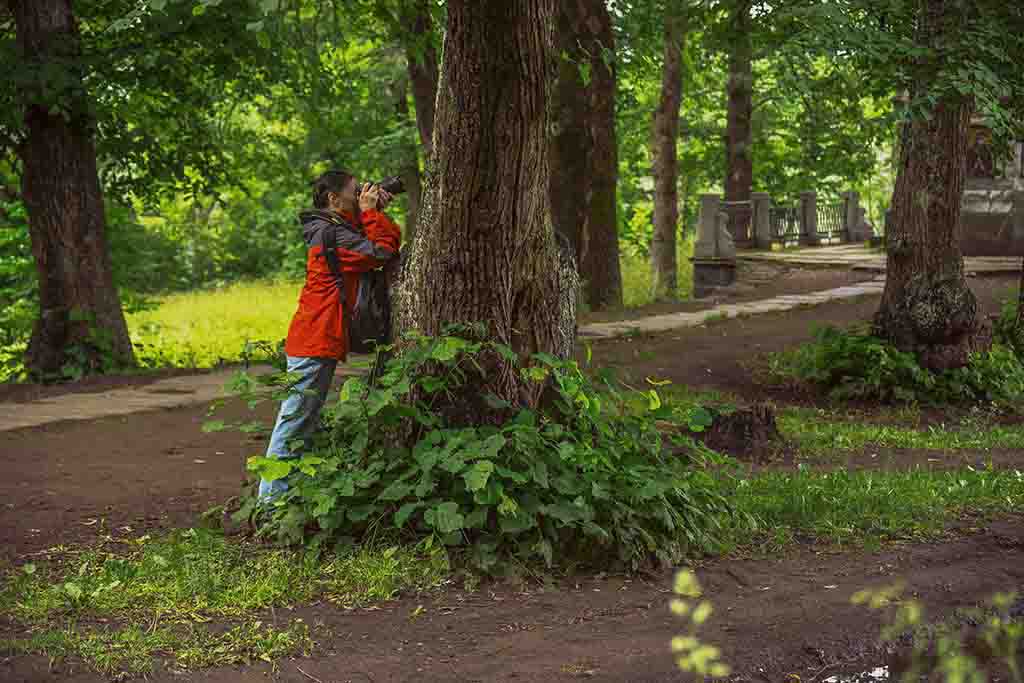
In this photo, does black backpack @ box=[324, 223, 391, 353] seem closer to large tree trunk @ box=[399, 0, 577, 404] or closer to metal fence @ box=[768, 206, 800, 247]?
large tree trunk @ box=[399, 0, 577, 404]

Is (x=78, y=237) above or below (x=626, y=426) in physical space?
above

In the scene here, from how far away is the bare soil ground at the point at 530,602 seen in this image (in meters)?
4.97

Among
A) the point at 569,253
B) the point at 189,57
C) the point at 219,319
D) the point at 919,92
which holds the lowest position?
the point at 219,319

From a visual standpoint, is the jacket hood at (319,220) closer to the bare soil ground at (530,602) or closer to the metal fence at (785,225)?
the bare soil ground at (530,602)

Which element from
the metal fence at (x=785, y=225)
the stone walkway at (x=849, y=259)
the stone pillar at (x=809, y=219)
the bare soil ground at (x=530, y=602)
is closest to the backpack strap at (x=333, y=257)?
the bare soil ground at (x=530, y=602)

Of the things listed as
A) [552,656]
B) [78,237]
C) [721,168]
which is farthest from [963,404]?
[721,168]

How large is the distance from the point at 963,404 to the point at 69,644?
949 cm

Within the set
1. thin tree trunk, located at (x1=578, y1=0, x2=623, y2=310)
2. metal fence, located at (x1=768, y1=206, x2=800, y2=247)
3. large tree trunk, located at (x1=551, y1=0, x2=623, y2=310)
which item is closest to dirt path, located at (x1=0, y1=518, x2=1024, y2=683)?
large tree trunk, located at (x1=551, y1=0, x2=623, y2=310)

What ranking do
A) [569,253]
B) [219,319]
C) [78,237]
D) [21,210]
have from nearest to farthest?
[569,253]
[78,237]
[21,210]
[219,319]

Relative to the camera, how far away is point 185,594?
5617 mm

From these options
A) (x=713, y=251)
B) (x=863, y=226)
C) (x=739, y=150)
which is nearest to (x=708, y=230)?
(x=713, y=251)

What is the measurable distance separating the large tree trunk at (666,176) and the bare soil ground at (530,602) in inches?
644

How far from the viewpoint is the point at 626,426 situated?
6734 mm

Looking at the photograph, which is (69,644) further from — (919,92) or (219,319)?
(219,319)
